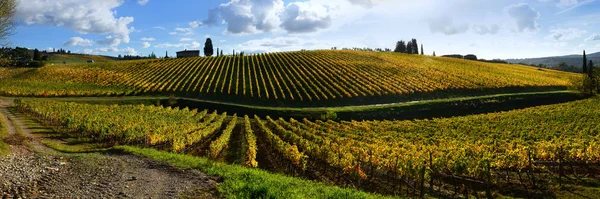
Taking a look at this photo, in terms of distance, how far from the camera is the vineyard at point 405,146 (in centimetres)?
2084

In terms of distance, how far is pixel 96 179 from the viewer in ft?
51.8

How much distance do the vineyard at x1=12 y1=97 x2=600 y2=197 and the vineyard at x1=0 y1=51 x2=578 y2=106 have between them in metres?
19.1

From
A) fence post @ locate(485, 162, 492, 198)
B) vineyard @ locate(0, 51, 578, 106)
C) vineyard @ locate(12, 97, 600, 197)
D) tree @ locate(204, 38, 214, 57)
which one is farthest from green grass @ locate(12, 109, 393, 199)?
tree @ locate(204, 38, 214, 57)

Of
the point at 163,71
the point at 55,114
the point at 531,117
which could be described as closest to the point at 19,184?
the point at 55,114

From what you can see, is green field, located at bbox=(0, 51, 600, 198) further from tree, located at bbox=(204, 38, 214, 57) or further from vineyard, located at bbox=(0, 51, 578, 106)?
tree, located at bbox=(204, 38, 214, 57)

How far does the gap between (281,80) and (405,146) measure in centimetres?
5312

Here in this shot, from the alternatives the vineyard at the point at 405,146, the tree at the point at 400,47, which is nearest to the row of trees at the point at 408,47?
the tree at the point at 400,47

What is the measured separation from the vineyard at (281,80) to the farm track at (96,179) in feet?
153

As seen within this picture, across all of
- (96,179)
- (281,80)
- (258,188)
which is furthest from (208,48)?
(258,188)

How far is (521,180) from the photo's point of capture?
20531 millimetres

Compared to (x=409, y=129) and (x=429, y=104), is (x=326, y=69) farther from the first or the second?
(x=409, y=129)

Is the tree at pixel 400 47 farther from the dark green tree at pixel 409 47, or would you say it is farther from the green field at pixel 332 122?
the green field at pixel 332 122

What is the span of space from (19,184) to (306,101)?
171ft

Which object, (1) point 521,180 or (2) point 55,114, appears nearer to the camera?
(1) point 521,180
